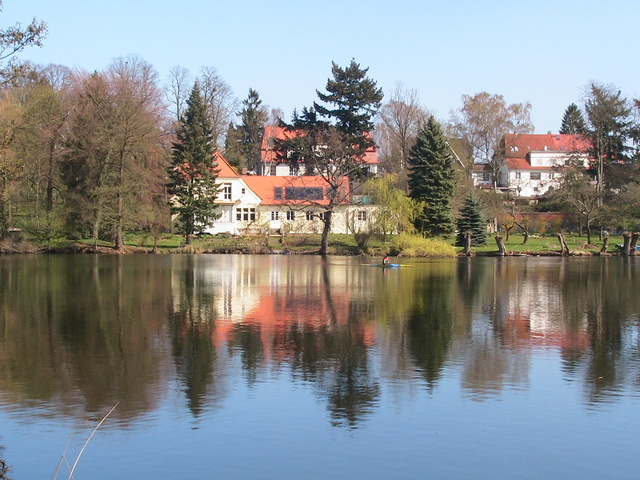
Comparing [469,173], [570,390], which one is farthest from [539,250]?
[570,390]

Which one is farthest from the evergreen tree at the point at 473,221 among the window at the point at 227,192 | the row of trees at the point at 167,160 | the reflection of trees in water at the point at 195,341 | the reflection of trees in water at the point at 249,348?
the reflection of trees in water at the point at 249,348

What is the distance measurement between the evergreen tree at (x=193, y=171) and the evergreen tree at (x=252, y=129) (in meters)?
36.2

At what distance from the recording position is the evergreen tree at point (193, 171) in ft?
187

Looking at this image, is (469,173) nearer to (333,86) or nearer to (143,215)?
(333,86)

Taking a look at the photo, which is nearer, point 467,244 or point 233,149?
point 467,244

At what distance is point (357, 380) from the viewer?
13.2 meters

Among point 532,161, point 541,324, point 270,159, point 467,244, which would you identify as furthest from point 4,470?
point 532,161

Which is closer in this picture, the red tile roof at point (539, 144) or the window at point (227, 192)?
the window at point (227, 192)

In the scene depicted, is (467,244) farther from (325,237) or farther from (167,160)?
(167,160)

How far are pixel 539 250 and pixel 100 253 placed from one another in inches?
1220

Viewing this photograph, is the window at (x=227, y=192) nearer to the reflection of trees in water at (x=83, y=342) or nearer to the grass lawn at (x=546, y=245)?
the grass lawn at (x=546, y=245)

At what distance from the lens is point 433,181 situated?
185 feet

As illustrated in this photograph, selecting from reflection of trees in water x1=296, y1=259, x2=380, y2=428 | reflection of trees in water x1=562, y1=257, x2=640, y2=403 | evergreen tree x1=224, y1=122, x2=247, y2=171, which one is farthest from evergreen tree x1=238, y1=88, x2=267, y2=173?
reflection of trees in water x1=296, y1=259, x2=380, y2=428

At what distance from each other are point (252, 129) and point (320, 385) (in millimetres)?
87194
